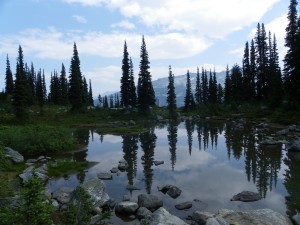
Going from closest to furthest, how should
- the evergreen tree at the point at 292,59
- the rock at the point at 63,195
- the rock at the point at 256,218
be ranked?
the rock at the point at 256,218 < the rock at the point at 63,195 < the evergreen tree at the point at 292,59

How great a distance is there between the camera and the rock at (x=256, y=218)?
41.1ft

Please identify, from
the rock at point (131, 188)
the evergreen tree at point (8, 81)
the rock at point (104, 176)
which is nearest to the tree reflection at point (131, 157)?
the rock at point (131, 188)

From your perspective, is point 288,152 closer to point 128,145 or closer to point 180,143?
point 180,143

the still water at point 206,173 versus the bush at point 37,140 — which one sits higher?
the bush at point 37,140

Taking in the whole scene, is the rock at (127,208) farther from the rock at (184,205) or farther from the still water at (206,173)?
the rock at (184,205)

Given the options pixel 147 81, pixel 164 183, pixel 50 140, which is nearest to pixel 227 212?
pixel 164 183

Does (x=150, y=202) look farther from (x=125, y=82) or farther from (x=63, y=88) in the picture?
(x=63, y=88)

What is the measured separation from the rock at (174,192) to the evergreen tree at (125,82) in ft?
205

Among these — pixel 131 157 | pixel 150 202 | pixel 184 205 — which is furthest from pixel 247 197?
pixel 131 157

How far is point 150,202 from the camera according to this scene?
15.8m

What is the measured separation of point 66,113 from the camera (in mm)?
77188

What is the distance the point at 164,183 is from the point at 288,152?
529 inches

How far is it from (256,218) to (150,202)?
5282mm

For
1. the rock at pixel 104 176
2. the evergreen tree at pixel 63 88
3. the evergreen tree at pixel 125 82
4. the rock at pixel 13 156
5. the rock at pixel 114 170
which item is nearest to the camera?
the rock at pixel 104 176
